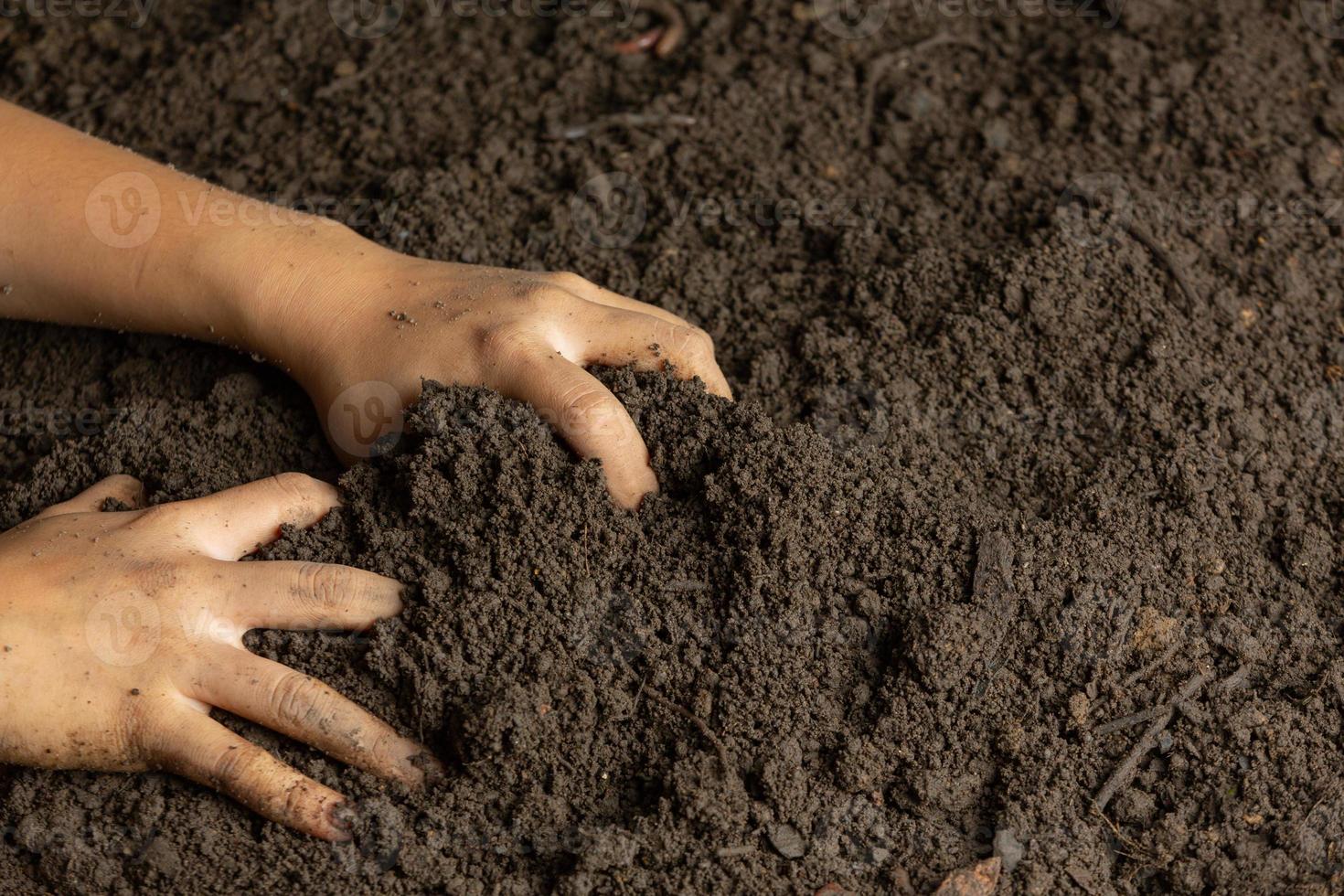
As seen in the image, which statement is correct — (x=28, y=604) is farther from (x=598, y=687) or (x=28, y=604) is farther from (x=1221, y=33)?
(x=1221, y=33)

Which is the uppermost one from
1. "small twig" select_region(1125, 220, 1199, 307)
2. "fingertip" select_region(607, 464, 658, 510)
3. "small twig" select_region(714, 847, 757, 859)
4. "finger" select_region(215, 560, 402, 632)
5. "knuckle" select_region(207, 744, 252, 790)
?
"small twig" select_region(1125, 220, 1199, 307)

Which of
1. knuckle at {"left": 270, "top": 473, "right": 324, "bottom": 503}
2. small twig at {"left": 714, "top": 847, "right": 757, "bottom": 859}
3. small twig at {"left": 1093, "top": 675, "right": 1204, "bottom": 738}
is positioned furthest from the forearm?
small twig at {"left": 1093, "top": 675, "right": 1204, "bottom": 738}

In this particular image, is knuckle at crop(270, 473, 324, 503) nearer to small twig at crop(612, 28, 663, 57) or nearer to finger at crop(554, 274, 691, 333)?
finger at crop(554, 274, 691, 333)

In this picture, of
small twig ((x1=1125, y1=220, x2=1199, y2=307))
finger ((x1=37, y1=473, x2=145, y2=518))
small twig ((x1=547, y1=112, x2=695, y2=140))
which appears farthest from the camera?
small twig ((x1=547, y1=112, x2=695, y2=140))

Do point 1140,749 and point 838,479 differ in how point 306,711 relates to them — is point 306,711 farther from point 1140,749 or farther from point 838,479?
point 1140,749

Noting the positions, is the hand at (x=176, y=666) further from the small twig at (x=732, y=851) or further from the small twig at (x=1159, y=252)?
the small twig at (x=1159, y=252)

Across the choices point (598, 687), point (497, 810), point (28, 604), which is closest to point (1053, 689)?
point (598, 687)

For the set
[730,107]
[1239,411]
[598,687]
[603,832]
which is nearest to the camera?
[603,832]

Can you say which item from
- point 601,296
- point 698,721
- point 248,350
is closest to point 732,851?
point 698,721
